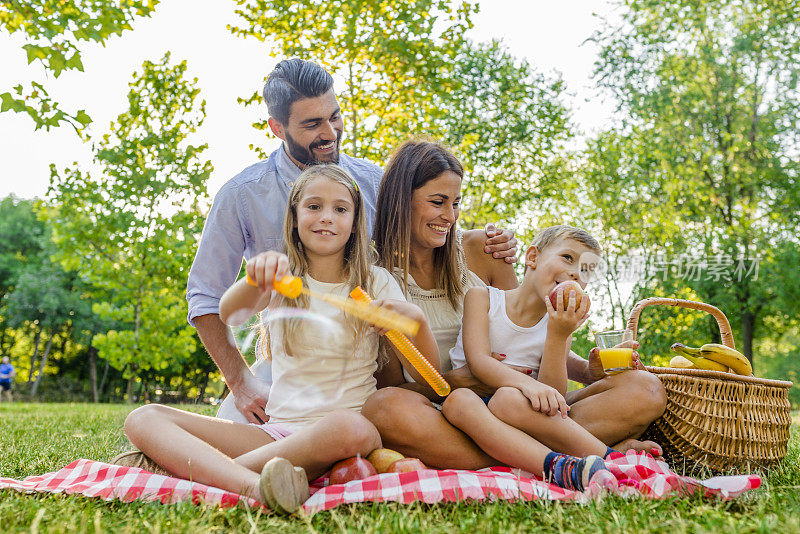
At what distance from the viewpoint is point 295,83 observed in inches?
131

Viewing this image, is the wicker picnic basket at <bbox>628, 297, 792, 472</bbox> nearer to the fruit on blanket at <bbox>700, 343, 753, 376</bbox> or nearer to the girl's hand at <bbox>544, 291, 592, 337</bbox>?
the fruit on blanket at <bbox>700, 343, 753, 376</bbox>

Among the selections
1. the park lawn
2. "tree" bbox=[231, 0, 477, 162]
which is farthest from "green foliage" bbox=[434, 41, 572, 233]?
the park lawn

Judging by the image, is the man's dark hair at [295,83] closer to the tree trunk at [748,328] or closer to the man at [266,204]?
the man at [266,204]

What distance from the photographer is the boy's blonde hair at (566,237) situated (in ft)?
9.77

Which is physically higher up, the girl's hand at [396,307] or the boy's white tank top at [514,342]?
the girl's hand at [396,307]

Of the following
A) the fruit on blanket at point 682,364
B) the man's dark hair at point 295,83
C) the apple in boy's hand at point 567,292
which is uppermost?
the man's dark hair at point 295,83

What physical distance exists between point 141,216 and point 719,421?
11884 millimetres

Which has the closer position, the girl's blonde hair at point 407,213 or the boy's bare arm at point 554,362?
the boy's bare arm at point 554,362

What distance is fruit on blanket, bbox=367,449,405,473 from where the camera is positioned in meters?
2.39

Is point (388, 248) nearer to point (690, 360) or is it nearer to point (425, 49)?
point (690, 360)

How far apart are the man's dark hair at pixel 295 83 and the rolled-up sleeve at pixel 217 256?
0.51 meters

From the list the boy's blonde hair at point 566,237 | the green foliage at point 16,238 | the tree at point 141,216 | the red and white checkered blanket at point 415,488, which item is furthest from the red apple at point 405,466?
the green foliage at point 16,238

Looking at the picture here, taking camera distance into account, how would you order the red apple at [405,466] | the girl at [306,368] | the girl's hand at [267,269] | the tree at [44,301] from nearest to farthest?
the girl's hand at [267,269] < the girl at [306,368] < the red apple at [405,466] < the tree at [44,301]

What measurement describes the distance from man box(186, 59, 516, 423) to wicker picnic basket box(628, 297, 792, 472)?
3.65ft
